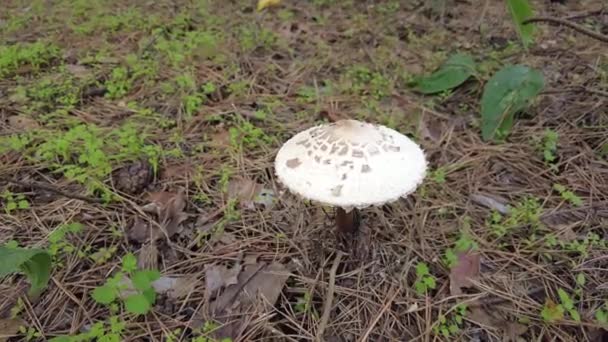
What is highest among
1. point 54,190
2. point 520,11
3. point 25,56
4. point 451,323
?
point 520,11

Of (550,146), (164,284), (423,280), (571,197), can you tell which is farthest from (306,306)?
(550,146)

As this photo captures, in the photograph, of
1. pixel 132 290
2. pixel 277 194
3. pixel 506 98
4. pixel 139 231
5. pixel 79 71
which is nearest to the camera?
pixel 132 290

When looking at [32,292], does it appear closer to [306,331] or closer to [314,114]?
[306,331]

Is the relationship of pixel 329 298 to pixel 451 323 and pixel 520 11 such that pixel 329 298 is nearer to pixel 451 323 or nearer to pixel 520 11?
pixel 451 323

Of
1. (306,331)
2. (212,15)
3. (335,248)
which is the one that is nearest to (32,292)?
(306,331)

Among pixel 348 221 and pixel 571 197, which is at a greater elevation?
pixel 348 221

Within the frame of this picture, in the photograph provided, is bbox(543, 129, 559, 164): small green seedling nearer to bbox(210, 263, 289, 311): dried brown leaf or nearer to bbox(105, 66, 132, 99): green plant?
bbox(210, 263, 289, 311): dried brown leaf

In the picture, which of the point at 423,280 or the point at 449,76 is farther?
the point at 449,76

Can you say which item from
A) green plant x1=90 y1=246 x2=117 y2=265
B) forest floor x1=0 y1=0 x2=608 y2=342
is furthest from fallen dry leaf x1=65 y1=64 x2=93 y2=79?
green plant x1=90 y1=246 x2=117 y2=265
